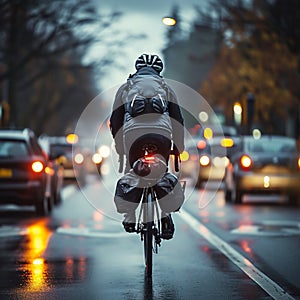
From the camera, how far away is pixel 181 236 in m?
15.6

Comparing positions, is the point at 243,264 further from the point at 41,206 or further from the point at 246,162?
the point at 246,162

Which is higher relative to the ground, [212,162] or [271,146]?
[212,162]

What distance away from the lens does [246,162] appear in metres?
24.0

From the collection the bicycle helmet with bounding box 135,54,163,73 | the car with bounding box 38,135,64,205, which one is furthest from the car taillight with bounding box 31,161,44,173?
the bicycle helmet with bounding box 135,54,163,73

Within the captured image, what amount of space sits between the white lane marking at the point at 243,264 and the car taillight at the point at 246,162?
5923 millimetres

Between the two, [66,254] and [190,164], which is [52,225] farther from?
[190,164]

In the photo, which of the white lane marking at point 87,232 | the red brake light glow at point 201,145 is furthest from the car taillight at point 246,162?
the red brake light glow at point 201,145

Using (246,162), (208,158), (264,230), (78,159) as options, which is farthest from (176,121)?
(78,159)

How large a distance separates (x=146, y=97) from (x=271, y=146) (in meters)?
14.0

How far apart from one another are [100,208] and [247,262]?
11199 mm

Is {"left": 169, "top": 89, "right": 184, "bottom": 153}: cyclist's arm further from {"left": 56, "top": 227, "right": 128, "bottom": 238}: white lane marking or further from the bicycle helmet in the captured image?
{"left": 56, "top": 227, "right": 128, "bottom": 238}: white lane marking

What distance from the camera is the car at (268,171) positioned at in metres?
23.8

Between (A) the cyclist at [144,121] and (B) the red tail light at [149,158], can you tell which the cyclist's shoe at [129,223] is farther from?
(B) the red tail light at [149,158]

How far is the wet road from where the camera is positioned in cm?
973
